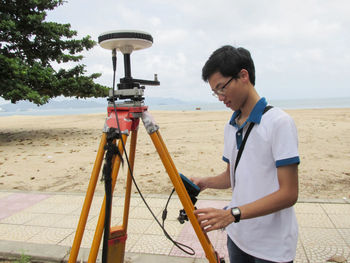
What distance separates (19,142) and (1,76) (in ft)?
8.45

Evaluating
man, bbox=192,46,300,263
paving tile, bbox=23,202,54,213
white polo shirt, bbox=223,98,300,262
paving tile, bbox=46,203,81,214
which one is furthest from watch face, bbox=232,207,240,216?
paving tile, bbox=23,202,54,213

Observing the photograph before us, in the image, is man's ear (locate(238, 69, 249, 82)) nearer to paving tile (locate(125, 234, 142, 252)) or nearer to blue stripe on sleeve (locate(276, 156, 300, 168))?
blue stripe on sleeve (locate(276, 156, 300, 168))

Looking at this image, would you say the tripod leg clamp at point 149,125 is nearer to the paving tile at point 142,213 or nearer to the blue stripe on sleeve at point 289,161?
the blue stripe on sleeve at point 289,161

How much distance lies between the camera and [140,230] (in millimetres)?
3514

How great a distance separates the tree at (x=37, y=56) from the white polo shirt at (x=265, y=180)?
34.7 ft

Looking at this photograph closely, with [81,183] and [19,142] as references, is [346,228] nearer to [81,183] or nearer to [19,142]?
[81,183]

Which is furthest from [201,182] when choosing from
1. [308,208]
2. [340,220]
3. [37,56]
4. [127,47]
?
[37,56]

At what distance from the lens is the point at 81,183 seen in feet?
19.2

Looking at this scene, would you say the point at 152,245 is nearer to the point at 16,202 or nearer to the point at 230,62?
the point at 230,62

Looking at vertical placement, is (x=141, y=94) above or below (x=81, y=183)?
above

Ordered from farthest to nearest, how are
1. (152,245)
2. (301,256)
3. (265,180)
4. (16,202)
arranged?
(16,202) → (152,245) → (301,256) → (265,180)

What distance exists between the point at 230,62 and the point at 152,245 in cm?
239

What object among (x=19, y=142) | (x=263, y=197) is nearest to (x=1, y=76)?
(x=19, y=142)

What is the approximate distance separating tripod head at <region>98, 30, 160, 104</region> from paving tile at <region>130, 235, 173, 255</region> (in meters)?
1.96
